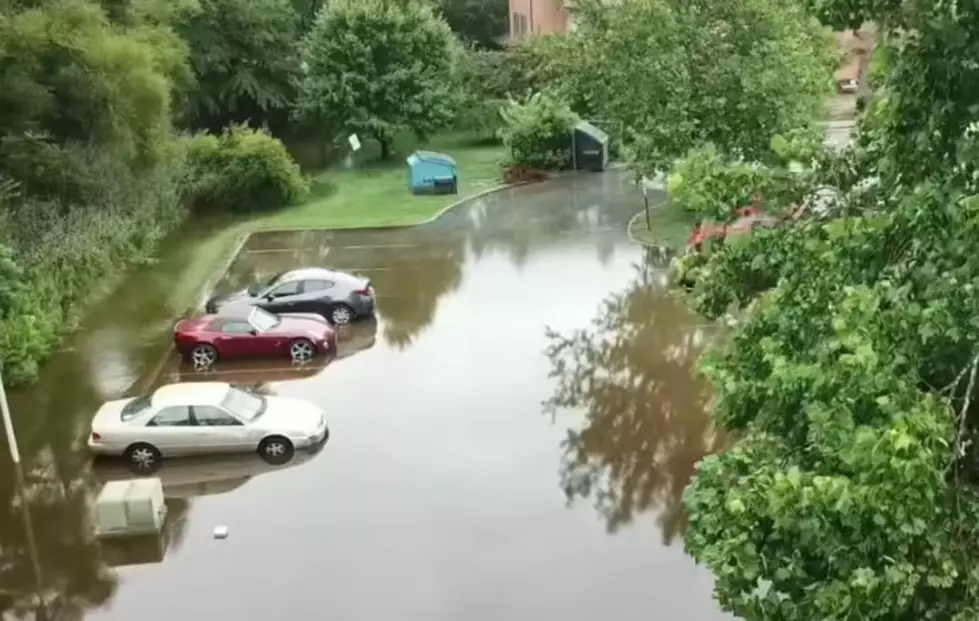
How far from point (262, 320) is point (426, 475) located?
5.65 m

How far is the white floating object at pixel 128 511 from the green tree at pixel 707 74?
1248cm

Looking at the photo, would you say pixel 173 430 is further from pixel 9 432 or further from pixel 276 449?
pixel 9 432

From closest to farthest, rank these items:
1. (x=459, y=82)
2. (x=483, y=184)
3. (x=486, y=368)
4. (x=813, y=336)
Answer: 1. (x=813, y=336)
2. (x=486, y=368)
3. (x=483, y=184)
4. (x=459, y=82)

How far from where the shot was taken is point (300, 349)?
61.4 ft

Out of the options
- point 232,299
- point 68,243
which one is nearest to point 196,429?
point 232,299

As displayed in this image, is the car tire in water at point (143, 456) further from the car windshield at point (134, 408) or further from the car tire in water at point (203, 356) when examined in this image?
the car tire in water at point (203, 356)

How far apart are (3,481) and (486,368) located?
24.4ft

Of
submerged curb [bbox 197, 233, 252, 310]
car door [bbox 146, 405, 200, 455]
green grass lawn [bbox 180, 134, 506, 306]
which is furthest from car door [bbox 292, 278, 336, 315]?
car door [bbox 146, 405, 200, 455]

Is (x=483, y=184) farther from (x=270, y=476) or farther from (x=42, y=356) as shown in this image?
(x=270, y=476)

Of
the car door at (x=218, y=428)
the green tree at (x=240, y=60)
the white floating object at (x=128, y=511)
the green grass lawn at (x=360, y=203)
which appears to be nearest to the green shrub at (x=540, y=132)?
the green grass lawn at (x=360, y=203)

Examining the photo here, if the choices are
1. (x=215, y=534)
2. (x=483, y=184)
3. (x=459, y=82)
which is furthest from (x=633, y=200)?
(x=215, y=534)

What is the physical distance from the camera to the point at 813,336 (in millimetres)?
6219

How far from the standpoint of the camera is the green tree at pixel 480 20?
45688mm

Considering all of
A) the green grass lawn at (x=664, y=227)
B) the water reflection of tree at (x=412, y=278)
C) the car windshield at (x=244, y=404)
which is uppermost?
the car windshield at (x=244, y=404)
